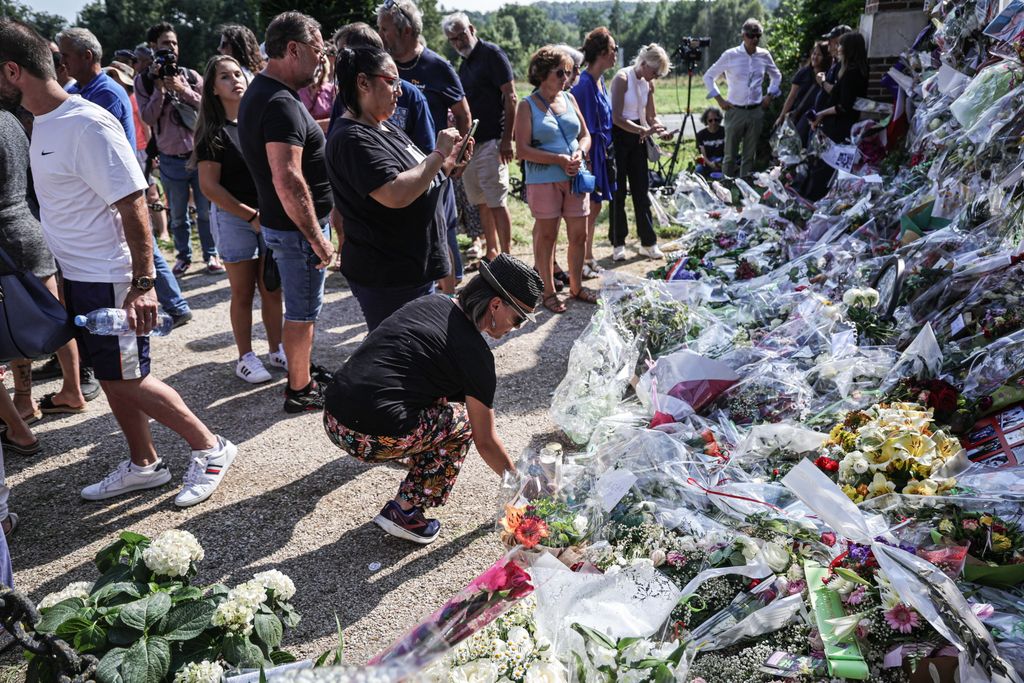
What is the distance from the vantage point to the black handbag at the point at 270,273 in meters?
4.48

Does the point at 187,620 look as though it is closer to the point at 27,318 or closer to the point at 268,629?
the point at 268,629

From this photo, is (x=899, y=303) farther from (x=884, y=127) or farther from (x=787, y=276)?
(x=884, y=127)

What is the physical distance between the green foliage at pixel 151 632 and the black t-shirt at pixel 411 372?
36.9 inches

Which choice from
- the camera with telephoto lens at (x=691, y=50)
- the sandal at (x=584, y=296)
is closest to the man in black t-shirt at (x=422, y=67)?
the sandal at (x=584, y=296)

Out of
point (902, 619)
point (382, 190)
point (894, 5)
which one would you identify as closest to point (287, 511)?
point (382, 190)

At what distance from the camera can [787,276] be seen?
492 cm

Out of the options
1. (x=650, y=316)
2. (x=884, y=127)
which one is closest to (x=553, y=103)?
(x=650, y=316)

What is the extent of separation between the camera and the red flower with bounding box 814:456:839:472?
9.14 ft

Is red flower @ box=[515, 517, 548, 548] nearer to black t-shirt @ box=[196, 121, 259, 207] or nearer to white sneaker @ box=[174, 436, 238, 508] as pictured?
white sneaker @ box=[174, 436, 238, 508]

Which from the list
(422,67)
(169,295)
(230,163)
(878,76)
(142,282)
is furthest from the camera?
(878,76)

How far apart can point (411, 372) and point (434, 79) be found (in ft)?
10.8

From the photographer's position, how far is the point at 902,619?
2.11m

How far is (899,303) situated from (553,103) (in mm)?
2644

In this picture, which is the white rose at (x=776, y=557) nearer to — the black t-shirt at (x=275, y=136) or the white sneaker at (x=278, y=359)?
the black t-shirt at (x=275, y=136)
